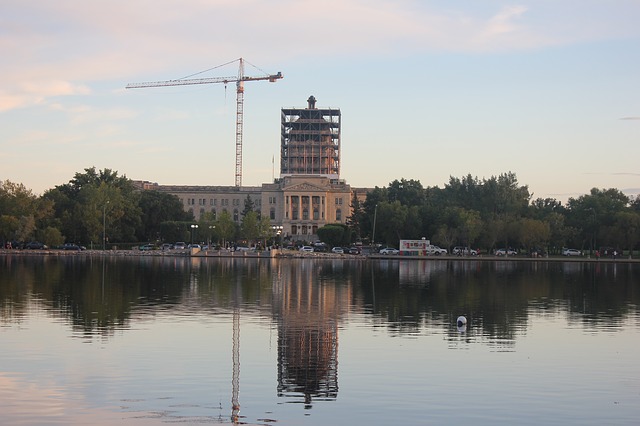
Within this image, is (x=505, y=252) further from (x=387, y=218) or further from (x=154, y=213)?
(x=154, y=213)

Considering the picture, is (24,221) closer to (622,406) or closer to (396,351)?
(396,351)

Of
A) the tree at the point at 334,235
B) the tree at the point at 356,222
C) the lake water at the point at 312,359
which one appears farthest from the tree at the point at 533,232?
the lake water at the point at 312,359

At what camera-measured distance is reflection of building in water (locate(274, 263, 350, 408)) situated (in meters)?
26.4

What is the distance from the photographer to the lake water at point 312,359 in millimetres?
23250

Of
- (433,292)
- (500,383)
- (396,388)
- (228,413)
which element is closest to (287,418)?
(228,413)

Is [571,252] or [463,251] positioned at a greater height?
[463,251]

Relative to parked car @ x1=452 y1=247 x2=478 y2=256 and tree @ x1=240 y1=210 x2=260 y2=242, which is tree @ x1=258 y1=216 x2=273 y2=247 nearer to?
tree @ x1=240 y1=210 x2=260 y2=242

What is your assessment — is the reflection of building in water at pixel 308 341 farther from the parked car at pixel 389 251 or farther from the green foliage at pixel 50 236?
the parked car at pixel 389 251

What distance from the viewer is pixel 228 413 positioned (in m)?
22.7

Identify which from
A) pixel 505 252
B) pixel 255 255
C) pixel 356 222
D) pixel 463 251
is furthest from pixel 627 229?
pixel 255 255

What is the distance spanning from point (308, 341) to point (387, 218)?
426ft

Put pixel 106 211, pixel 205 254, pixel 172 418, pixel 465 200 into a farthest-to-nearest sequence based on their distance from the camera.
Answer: pixel 465 200
pixel 106 211
pixel 205 254
pixel 172 418

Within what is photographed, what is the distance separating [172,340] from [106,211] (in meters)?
124

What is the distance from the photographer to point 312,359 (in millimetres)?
30922
